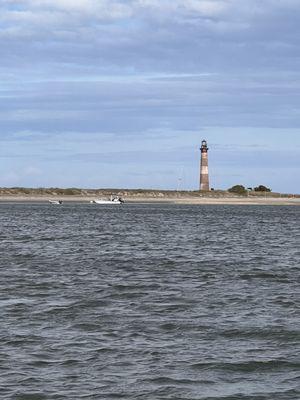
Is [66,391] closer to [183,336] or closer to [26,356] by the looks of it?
[26,356]

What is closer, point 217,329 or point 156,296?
point 217,329

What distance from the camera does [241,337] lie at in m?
A: 19.2

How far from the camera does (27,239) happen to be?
6197 cm

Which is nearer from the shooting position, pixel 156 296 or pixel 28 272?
pixel 156 296

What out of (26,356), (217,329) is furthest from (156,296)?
(26,356)

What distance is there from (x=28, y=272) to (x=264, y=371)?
19555 millimetres

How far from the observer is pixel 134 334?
763 inches

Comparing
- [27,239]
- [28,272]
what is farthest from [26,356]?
[27,239]

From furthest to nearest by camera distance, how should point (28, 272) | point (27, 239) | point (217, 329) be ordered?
point (27, 239), point (28, 272), point (217, 329)

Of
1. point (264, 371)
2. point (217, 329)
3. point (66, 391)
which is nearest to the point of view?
point (66, 391)

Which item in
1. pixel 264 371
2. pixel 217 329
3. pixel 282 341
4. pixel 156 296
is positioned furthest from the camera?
pixel 156 296

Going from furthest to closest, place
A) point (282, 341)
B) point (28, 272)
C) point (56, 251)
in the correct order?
point (56, 251) → point (28, 272) → point (282, 341)

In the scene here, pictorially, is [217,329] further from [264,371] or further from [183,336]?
[264,371]

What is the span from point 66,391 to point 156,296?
40.1ft
